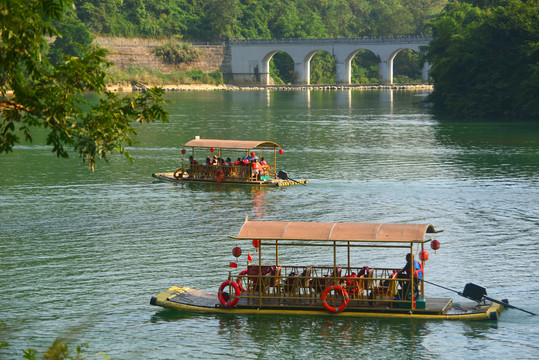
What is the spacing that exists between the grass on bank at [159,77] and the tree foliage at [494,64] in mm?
76651

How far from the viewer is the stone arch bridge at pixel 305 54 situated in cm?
17088

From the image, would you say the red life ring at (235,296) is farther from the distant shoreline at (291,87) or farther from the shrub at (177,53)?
the shrub at (177,53)

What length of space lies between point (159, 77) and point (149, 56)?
4.76 m

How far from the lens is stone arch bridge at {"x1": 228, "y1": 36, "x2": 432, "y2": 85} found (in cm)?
17088

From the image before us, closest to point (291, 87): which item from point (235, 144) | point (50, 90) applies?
point (235, 144)

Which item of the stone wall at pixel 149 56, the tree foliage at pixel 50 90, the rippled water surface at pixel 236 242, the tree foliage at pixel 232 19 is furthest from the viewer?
the tree foliage at pixel 232 19

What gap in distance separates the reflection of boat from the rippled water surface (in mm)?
347

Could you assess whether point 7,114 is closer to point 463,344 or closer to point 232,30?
point 463,344

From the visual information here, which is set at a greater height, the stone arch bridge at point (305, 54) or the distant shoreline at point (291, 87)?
the stone arch bridge at point (305, 54)

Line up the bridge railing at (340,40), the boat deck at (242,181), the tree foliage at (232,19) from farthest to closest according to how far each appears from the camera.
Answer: the bridge railing at (340,40) → the tree foliage at (232,19) → the boat deck at (242,181)

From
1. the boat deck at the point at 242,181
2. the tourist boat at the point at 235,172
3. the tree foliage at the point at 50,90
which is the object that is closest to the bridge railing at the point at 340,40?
the tourist boat at the point at 235,172

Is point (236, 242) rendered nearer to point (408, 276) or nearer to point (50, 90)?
point (408, 276)

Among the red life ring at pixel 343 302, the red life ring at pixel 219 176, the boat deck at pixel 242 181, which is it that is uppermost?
the red life ring at pixel 219 176

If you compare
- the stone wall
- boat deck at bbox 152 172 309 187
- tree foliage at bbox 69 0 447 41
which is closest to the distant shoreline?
the stone wall
